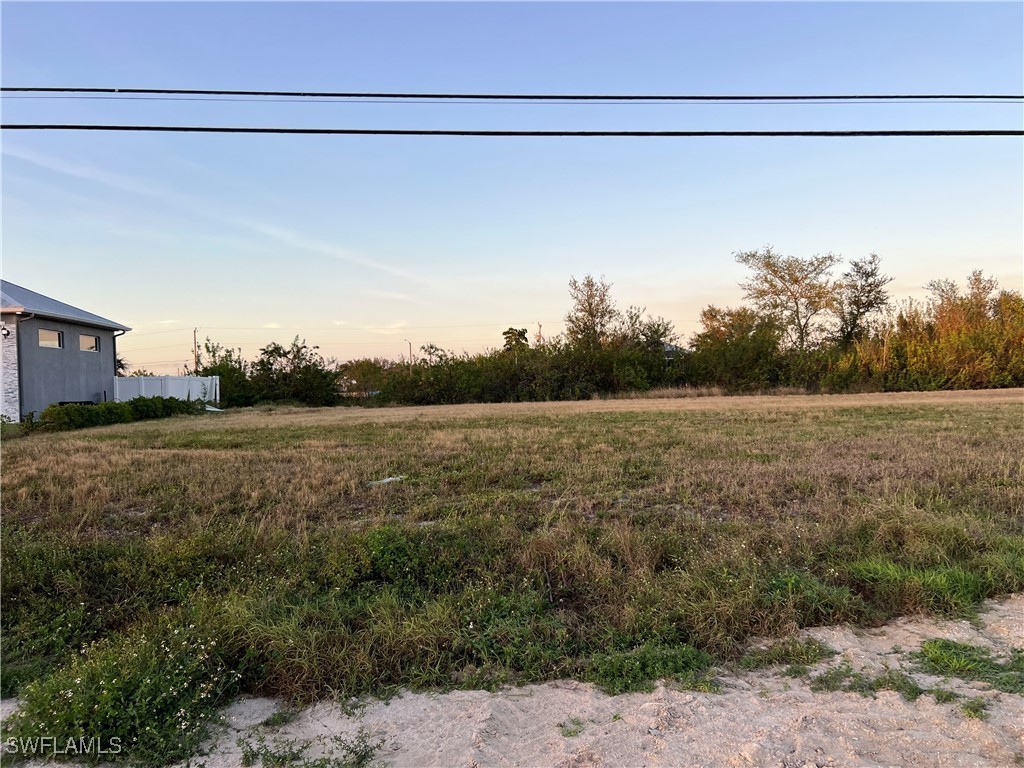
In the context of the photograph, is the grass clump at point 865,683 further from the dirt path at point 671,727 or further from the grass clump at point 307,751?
the grass clump at point 307,751

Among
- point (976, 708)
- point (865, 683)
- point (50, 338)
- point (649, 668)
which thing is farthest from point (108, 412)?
point (976, 708)

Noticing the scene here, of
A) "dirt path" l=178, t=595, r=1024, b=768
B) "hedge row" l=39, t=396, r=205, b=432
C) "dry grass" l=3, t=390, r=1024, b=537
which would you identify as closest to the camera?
"dirt path" l=178, t=595, r=1024, b=768

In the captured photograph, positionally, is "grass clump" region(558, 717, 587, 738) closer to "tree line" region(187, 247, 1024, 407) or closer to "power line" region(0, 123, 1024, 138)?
"power line" region(0, 123, 1024, 138)

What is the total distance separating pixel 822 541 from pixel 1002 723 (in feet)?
7.95

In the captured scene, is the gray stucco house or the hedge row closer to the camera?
the hedge row

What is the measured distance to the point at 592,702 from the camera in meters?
3.25

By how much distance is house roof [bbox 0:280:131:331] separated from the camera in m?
20.8

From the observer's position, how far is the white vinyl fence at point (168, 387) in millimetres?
27750

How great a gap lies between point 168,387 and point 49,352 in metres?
6.74

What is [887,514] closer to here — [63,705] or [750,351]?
[63,705]

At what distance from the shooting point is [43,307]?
22.3 metres

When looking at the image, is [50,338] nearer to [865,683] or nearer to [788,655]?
[788,655]

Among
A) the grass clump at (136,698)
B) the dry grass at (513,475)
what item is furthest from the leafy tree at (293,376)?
the grass clump at (136,698)

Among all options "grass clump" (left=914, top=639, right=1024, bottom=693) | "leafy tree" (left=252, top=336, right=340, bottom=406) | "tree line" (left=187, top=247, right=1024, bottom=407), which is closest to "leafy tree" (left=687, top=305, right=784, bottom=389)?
"tree line" (left=187, top=247, right=1024, bottom=407)
